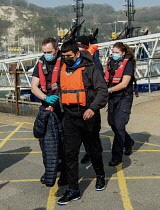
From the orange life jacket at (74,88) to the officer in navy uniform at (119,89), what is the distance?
137 cm

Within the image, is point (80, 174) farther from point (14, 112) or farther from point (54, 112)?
point (14, 112)

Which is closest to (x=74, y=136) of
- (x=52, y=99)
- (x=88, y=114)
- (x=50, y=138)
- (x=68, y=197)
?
(x=50, y=138)

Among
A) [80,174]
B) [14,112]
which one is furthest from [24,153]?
[14,112]

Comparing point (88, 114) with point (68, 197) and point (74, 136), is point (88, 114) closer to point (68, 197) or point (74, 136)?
point (74, 136)

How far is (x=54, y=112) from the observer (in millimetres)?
4254

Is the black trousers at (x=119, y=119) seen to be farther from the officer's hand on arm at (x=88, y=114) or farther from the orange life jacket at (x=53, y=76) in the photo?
the officer's hand on arm at (x=88, y=114)

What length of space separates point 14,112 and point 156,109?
452 cm

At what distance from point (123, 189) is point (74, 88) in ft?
5.32

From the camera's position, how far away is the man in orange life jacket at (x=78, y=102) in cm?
383

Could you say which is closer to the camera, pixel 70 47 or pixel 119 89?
pixel 70 47

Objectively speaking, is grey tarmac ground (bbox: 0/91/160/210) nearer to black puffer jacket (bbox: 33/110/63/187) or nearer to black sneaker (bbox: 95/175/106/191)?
black sneaker (bbox: 95/175/106/191)

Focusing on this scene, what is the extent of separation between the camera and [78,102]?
12.7ft

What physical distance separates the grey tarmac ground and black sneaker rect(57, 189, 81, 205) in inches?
2.2

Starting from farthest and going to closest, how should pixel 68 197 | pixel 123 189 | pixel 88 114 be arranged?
1. pixel 123 189
2. pixel 68 197
3. pixel 88 114
